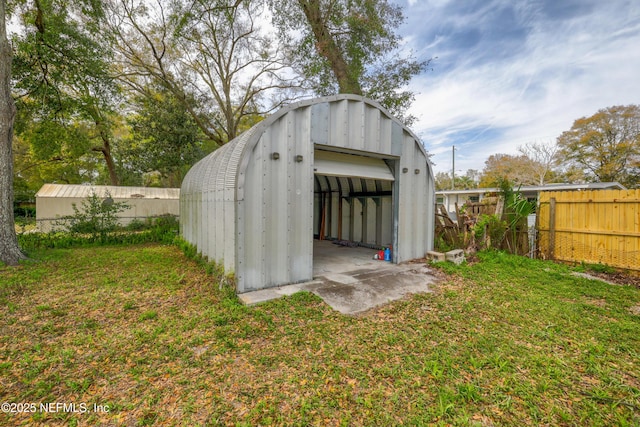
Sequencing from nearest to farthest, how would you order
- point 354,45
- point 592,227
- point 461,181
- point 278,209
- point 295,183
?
1. point 278,209
2. point 295,183
3. point 592,227
4. point 354,45
5. point 461,181

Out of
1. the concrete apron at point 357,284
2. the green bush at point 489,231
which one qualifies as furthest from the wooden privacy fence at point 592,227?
the concrete apron at point 357,284

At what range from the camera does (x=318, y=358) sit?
2582 mm

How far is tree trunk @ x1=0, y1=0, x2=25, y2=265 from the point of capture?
594 centimetres

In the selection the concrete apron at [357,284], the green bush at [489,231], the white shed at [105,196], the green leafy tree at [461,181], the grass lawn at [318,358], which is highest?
the green leafy tree at [461,181]

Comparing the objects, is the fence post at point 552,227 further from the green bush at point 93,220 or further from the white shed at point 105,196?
the white shed at point 105,196

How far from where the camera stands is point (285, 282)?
451cm

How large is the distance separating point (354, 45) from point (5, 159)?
413 inches

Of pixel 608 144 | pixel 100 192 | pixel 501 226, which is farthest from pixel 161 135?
pixel 608 144

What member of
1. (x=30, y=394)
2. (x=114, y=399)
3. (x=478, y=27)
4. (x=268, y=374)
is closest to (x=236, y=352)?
(x=268, y=374)

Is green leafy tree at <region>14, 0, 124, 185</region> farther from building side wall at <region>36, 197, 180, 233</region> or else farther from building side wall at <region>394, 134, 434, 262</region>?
building side wall at <region>394, 134, 434, 262</region>

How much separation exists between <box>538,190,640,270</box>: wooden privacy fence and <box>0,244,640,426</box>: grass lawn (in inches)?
47.8

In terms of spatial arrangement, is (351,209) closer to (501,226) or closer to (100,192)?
(501,226)

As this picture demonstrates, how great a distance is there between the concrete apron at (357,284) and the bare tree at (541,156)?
25594 mm

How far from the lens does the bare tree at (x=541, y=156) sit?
22.8 metres
